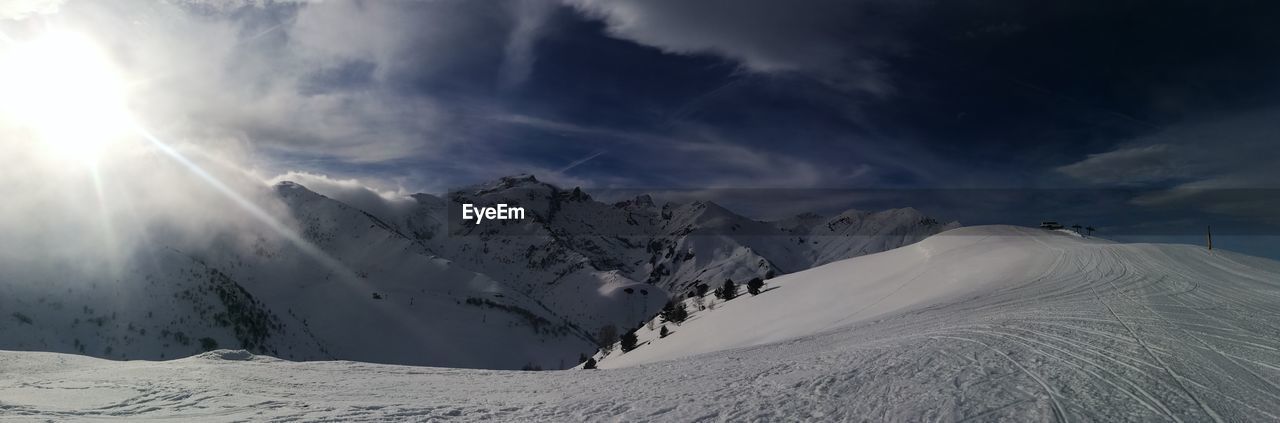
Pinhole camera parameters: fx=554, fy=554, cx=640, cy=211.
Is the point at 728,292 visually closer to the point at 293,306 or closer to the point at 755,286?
the point at 755,286

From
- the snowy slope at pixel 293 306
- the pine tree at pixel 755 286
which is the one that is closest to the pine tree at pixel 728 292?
the pine tree at pixel 755 286

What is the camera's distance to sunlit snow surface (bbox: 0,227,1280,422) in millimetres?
7137

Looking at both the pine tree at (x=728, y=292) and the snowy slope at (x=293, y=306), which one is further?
the pine tree at (x=728, y=292)

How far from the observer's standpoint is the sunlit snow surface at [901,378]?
7137 millimetres

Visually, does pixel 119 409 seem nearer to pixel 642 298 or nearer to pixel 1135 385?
pixel 1135 385

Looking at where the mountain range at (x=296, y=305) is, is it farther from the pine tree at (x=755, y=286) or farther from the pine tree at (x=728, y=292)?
the pine tree at (x=755, y=286)

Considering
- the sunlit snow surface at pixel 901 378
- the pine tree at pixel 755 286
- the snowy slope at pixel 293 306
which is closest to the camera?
the sunlit snow surface at pixel 901 378

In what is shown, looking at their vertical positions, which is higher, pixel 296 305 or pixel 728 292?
pixel 296 305

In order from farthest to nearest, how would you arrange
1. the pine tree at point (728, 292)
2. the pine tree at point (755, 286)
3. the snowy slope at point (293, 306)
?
the pine tree at point (728, 292), the pine tree at point (755, 286), the snowy slope at point (293, 306)

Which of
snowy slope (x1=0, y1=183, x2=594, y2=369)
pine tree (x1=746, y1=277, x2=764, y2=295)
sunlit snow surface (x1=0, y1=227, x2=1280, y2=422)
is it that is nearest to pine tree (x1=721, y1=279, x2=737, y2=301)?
pine tree (x1=746, y1=277, x2=764, y2=295)

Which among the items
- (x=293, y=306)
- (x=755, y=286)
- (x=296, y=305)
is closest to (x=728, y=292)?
(x=755, y=286)

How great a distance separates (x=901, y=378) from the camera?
8.24m

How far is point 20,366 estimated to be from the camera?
51.2ft

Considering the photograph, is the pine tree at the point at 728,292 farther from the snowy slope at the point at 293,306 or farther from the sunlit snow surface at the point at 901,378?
the snowy slope at the point at 293,306
